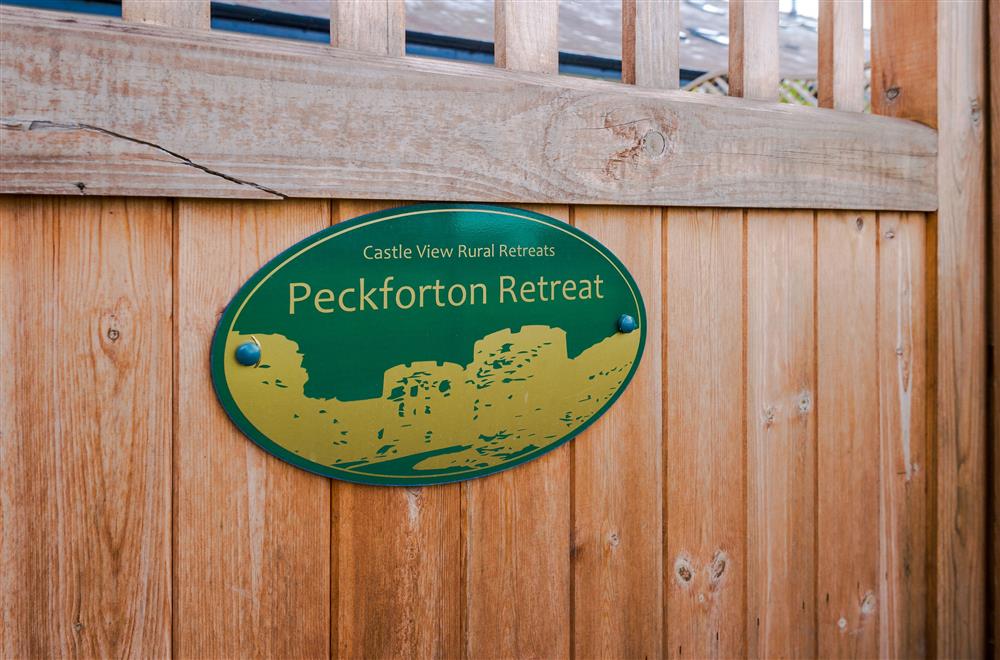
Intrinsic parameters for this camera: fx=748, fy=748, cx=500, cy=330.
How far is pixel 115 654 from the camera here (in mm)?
726

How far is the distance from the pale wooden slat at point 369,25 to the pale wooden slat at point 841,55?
686 millimetres

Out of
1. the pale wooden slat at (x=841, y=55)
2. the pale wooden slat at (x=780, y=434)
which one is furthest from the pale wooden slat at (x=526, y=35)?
the pale wooden slat at (x=841, y=55)

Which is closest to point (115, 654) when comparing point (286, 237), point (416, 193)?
point (286, 237)

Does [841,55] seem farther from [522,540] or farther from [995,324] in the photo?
[522,540]

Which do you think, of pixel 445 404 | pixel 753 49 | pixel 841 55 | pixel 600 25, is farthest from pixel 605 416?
pixel 600 25

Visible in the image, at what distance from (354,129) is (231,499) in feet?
1.33

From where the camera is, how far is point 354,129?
31.0 inches

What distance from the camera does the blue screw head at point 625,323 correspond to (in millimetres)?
948

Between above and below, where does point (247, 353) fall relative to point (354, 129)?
below

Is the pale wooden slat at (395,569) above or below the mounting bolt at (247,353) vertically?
below

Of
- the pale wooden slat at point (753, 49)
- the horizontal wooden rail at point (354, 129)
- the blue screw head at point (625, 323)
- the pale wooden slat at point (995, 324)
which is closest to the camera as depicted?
the horizontal wooden rail at point (354, 129)

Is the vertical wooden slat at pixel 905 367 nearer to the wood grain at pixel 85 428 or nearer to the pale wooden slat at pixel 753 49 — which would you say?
the pale wooden slat at pixel 753 49

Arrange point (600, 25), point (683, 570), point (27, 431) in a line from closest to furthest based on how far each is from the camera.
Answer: point (27, 431) < point (683, 570) < point (600, 25)

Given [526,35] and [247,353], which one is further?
[526,35]
